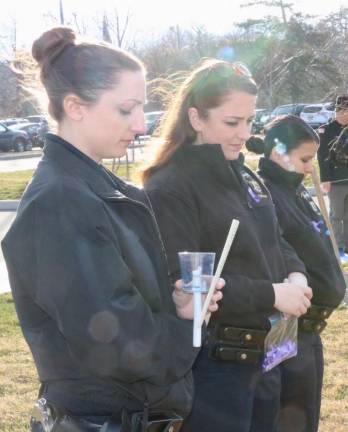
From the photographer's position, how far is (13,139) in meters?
32.7

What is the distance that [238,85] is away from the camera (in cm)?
263

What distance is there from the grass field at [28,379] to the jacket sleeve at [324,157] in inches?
122

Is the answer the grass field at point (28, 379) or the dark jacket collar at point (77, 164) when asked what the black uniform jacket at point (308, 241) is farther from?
the dark jacket collar at point (77, 164)

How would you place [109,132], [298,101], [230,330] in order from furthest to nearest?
1. [298,101]
2. [230,330]
3. [109,132]

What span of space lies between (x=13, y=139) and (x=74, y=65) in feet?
104

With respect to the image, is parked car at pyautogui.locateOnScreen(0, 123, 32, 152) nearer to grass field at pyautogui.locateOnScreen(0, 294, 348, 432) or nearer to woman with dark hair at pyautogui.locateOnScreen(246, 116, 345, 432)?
grass field at pyautogui.locateOnScreen(0, 294, 348, 432)

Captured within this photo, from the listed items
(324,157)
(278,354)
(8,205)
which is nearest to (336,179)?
(324,157)

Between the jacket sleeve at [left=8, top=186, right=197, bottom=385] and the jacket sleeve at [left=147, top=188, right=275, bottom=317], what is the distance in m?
0.69

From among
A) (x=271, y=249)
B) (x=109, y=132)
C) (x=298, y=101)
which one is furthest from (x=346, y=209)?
(x=298, y=101)

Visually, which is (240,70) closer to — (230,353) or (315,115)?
(230,353)

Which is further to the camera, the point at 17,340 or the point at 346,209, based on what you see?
the point at 346,209

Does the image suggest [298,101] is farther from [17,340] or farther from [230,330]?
[230,330]

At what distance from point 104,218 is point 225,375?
99 centimetres

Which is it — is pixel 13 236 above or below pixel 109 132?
below
